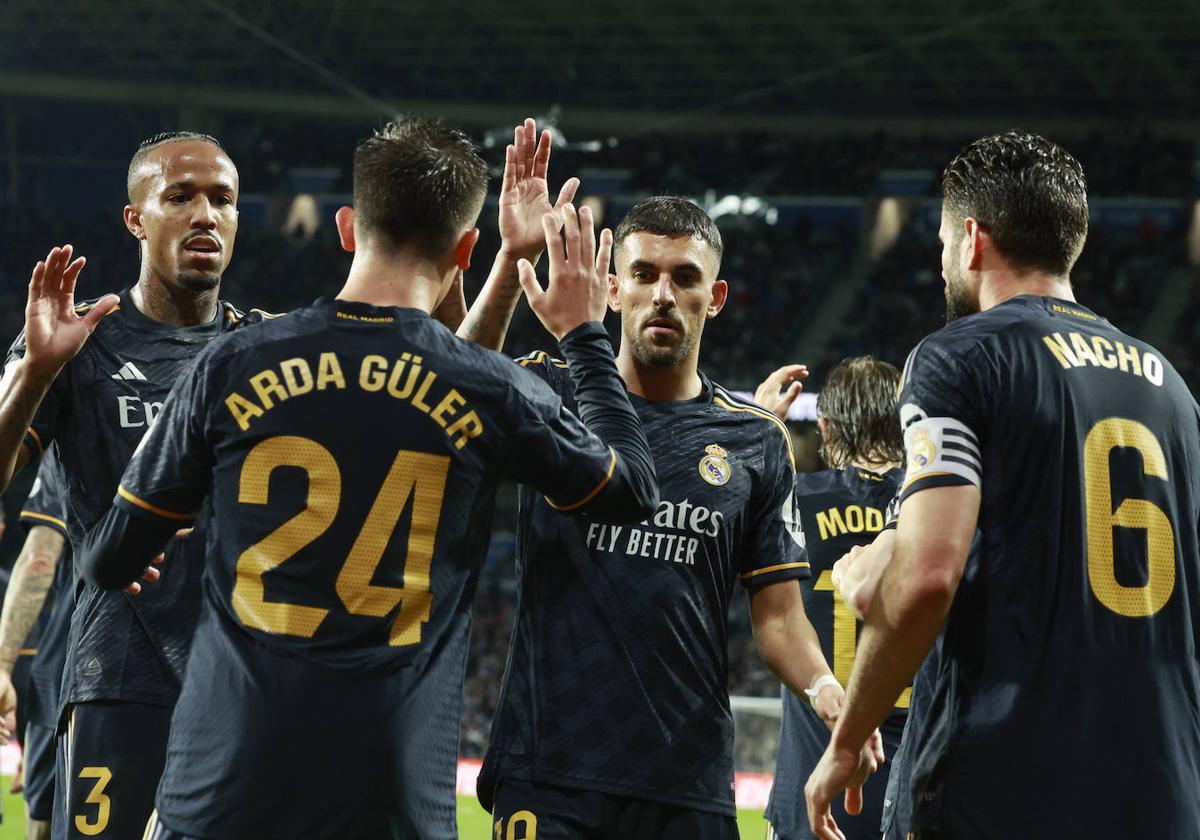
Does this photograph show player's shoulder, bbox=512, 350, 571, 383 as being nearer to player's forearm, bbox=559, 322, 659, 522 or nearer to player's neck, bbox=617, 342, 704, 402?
player's neck, bbox=617, 342, 704, 402

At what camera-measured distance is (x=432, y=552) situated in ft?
9.49

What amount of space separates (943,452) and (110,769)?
2518 millimetres

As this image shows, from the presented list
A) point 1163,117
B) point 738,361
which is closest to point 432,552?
point 738,361

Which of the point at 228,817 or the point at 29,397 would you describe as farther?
the point at 29,397

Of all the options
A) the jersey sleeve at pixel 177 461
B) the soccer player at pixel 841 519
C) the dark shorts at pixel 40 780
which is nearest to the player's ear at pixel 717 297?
the soccer player at pixel 841 519

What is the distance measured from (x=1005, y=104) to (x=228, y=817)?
29.9 m

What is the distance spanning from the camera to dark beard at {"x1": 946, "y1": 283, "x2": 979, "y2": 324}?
3.30 m

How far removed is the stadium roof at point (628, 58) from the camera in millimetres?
26469

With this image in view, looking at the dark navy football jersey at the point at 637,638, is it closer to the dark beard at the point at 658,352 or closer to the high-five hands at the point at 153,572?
the dark beard at the point at 658,352

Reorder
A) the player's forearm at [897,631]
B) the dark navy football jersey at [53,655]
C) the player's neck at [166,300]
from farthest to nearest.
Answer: the dark navy football jersey at [53,655] → the player's neck at [166,300] → the player's forearm at [897,631]

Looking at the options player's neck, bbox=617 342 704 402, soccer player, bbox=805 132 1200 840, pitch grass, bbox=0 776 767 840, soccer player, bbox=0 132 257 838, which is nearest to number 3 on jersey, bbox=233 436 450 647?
soccer player, bbox=805 132 1200 840

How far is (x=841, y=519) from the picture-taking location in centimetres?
551

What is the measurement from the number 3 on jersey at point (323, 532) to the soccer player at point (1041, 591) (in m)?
0.98

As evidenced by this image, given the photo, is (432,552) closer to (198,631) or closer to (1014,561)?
(198,631)
